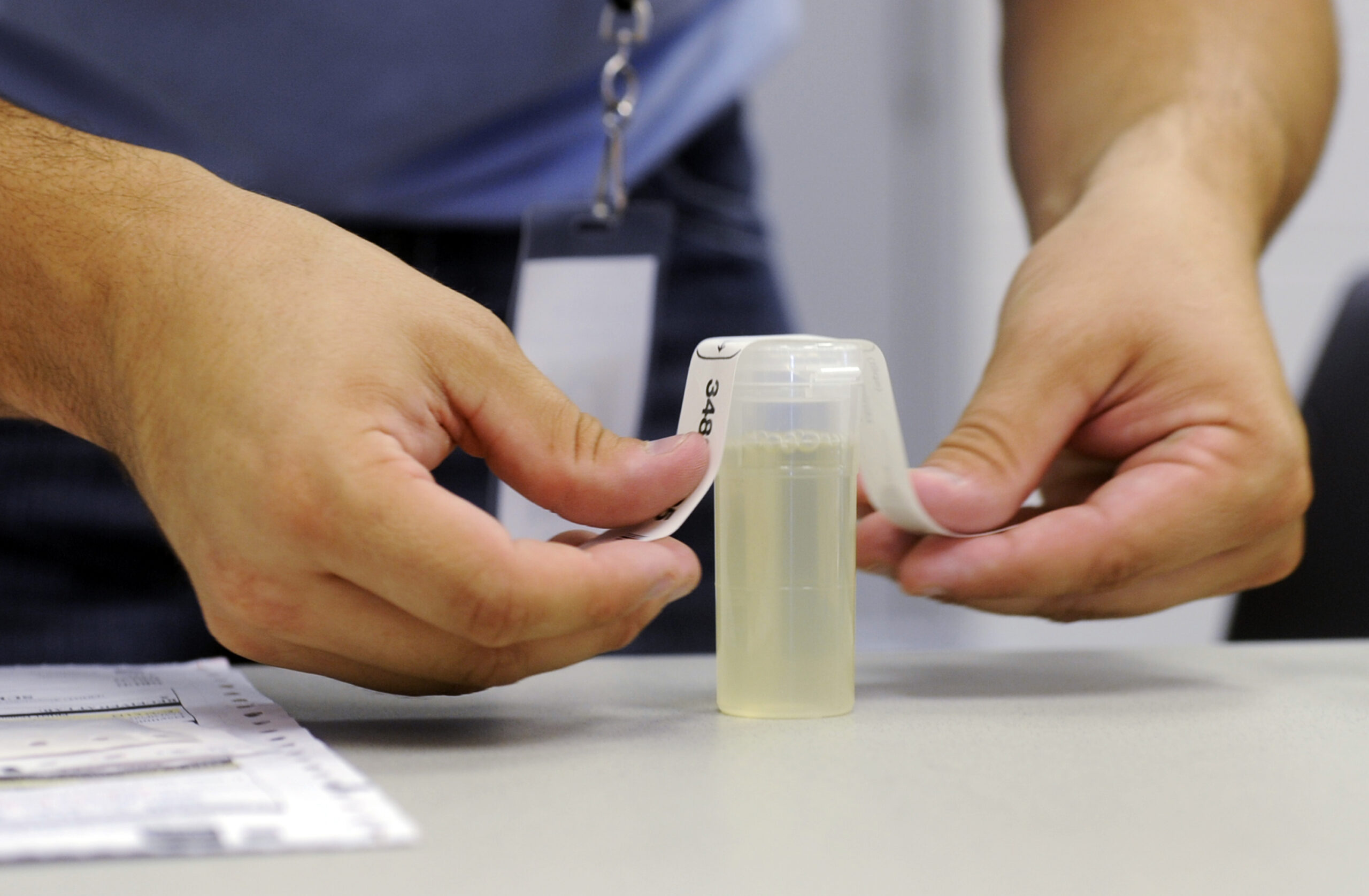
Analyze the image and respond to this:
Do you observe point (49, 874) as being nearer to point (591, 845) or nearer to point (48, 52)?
point (591, 845)

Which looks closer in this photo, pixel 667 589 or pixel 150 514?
pixel 667 589

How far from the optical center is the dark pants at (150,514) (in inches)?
37.5

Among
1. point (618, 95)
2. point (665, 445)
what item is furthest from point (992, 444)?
point (618, 95)

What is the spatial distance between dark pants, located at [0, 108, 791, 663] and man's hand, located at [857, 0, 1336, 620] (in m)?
0.35

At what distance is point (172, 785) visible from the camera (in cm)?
40

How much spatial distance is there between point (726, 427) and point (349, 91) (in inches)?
22.0

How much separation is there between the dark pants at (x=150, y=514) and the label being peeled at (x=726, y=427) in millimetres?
379

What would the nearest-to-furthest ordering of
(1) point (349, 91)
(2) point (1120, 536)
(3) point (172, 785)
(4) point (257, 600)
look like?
(3) point (172, 785) → (4) point (257, 600) → (2) point (1120, 536) → (1) point (349, 91)

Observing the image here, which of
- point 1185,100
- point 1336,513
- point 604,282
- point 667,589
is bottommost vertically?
point 1336,513

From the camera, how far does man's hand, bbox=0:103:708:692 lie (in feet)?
1.56

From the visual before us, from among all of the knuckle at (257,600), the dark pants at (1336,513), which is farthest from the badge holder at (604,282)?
the dark pants at (1336,513)

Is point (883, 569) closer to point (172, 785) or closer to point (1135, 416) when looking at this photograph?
point (1135, 416)

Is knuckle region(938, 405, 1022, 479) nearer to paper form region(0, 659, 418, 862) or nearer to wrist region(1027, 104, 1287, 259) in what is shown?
wrist region(1027, 104, 1287, 259)

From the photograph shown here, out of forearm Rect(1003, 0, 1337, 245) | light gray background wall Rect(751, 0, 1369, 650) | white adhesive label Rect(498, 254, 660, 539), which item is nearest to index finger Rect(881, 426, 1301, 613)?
forearm Rect(1003, 0, 1337, 245)
